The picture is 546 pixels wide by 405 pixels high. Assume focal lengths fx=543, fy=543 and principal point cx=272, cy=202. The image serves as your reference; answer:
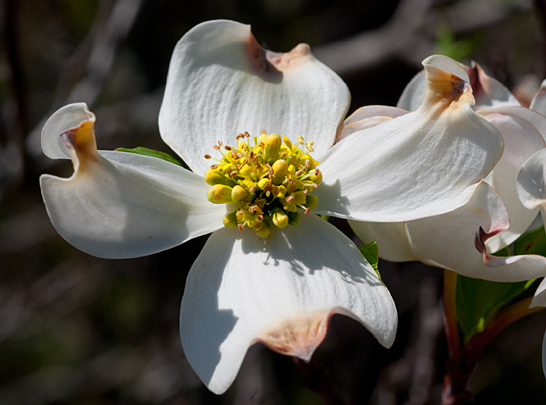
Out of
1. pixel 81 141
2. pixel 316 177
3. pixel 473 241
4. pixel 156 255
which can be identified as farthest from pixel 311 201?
pixel 156 255

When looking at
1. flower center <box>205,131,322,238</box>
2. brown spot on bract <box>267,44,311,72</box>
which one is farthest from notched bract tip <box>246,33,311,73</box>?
flower center <box>205,131,322,238</box>

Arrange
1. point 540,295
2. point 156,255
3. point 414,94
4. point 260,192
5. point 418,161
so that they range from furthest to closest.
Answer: point 156,255, point 414,94, point 260,192, point 418,161, point 540,295

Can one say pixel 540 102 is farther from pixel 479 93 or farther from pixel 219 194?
pixel 219 194

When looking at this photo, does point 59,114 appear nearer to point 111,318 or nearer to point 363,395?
point 363,395

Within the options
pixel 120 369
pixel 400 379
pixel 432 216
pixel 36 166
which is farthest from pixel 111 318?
pixel 432 216

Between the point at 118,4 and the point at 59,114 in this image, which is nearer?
the point at 59,114

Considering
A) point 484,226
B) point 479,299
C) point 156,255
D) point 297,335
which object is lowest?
point 156,255

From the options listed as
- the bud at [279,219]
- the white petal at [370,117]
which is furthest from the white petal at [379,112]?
the bud at [279,219]

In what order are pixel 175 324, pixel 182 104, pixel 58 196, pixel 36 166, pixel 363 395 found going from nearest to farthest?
pixel 58 196 < pixel 182 104 < pixel 36 166 < pixel 363 395 < pixel 175 324
